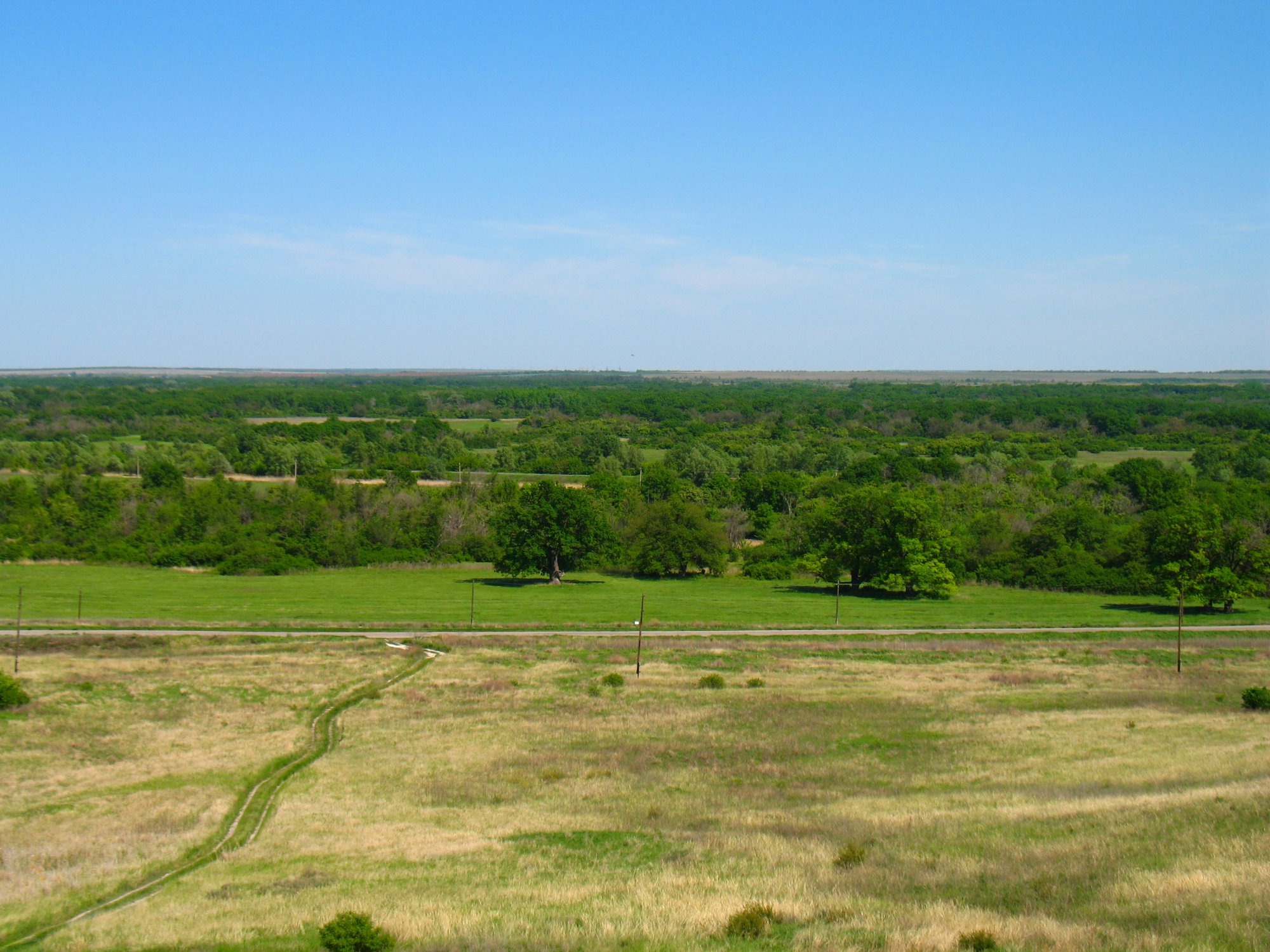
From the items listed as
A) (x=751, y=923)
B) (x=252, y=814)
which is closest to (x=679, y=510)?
(x=252, y=814)

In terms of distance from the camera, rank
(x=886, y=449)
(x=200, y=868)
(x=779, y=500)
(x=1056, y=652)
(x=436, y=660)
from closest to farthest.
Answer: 1. (x=200, y=868)
2. (x=436, y=660)
3. (x=1056, y=652)
4. (x=779, y=500)
5. (x=886, y=449)

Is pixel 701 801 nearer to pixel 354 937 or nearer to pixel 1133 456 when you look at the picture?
pixel 354 937

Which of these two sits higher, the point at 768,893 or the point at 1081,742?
the point at 768,893

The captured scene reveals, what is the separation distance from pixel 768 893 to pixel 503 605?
50.4 metres

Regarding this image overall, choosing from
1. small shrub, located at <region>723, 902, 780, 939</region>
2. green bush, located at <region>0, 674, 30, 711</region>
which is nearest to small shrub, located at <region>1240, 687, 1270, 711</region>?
small shrub, located at <region>723, 902, 780, 939</region>

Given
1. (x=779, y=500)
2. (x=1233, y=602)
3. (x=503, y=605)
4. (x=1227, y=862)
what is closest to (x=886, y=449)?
(x=779, y=500)

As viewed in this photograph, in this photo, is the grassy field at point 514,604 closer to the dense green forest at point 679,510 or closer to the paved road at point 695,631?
the paved road at point 695,631

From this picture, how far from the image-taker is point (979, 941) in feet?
46.6

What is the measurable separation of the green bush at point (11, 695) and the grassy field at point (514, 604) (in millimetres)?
17572

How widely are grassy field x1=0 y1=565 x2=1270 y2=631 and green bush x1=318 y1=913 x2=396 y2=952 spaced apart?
41.1m

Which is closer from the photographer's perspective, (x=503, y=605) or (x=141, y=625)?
(x=141, y=625)

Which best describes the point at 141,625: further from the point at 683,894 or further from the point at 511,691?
the point at 683,894

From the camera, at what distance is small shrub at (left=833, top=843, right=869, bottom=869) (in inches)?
760

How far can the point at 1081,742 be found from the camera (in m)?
33.2
